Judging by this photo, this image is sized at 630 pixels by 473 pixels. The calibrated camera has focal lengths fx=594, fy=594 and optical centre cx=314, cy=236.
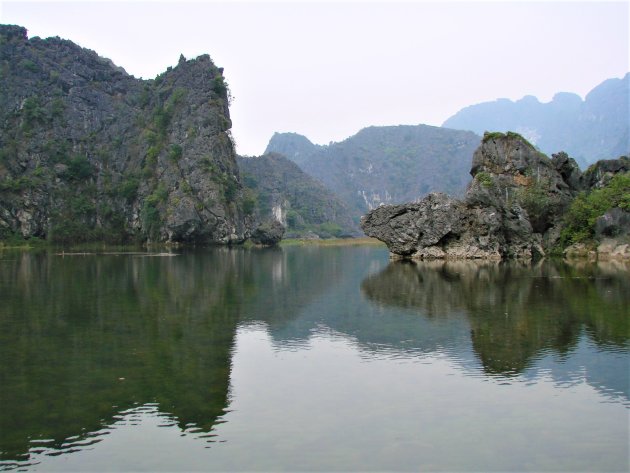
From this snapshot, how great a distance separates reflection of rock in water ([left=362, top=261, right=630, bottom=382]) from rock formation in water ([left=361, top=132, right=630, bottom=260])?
614 inches

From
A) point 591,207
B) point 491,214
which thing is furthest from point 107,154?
point 591,207

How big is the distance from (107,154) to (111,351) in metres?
120

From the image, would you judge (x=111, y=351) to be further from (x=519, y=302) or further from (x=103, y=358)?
(x=519, y=302)

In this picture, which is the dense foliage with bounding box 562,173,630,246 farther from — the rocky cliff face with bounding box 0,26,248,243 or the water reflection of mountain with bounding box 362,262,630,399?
the rocky cliff face with bounding box 0,26,248,243

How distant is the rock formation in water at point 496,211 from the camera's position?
208ft

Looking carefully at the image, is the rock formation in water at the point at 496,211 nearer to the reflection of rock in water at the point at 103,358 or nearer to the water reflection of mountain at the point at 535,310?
the water reflection of mountain at the point at 535,310

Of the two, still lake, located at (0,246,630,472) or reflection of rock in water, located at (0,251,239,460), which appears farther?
reflection of rock in water, located at (0,251,239,460)

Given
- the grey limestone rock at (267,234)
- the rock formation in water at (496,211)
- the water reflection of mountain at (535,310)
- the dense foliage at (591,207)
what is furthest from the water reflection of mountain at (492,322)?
the grey limestone rock at (267,234)

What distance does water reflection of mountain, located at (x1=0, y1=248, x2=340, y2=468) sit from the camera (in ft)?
39.7

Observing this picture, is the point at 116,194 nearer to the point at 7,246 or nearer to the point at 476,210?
the point at 7,246

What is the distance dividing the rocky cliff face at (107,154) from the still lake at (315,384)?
281 feet

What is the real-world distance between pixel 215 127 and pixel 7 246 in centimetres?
4502

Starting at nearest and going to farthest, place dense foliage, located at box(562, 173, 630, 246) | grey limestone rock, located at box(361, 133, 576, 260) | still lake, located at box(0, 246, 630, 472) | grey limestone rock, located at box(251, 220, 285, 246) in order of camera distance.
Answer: still lake, located at box(0, 246, 630, 472)
dense foliage, located at box(562, 173, 630, 246)
grey limestone rock, located at box(361, 133, 576, 260)
grey limestone rock, located at box(251, 220, 285, 246)

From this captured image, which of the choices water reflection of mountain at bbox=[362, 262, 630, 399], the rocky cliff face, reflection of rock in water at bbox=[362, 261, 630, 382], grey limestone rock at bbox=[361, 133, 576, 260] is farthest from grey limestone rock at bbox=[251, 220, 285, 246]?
water reflection of mountain at bbox=[362, 262, 630, 399]
